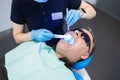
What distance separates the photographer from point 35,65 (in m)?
1.07

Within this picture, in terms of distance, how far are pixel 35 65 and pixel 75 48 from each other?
0.27 meters

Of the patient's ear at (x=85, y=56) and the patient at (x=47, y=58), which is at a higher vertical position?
the patient at (x=47, y=58)

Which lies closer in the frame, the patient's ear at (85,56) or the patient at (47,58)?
the patient at (47,58)

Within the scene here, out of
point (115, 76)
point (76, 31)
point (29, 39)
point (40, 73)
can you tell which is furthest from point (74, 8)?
point (115, 76)

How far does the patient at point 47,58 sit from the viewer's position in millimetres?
1041

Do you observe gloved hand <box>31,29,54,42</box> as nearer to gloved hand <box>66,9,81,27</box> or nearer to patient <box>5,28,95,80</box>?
patient <box>5,28,95,80</box>

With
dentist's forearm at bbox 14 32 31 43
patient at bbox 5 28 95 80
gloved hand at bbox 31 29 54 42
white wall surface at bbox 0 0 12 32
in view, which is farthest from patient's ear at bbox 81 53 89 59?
white wall surface at bbox 0 0 12 32

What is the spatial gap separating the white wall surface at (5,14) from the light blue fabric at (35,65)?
1.30 m

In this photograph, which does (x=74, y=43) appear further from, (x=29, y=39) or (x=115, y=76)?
(x=115, y=76)

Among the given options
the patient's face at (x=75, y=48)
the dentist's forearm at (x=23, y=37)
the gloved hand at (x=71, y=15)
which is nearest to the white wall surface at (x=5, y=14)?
the dentist's forearm at (x=23, y=37)

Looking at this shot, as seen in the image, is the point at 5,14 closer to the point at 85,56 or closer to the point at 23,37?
the point at 23,37

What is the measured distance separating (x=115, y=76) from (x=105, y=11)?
4.38 ft

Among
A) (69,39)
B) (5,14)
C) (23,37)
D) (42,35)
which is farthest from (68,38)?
(5,14)

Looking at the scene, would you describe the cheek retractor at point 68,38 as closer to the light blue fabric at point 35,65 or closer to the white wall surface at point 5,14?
the light blue fabric at point 35,65
